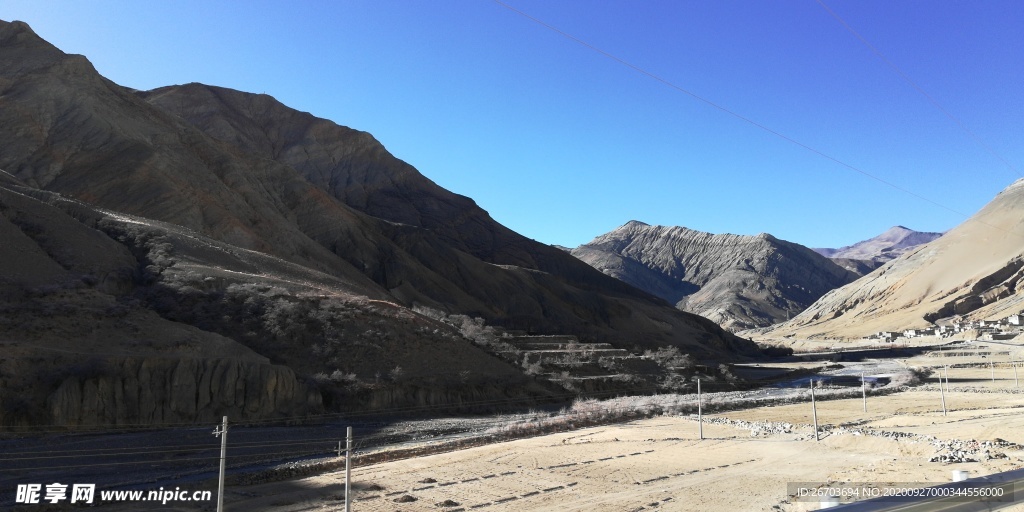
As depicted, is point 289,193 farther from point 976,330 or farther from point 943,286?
point 943,286

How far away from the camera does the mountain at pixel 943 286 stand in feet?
329

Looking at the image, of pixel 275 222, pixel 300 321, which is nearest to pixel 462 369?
pixel 300 321

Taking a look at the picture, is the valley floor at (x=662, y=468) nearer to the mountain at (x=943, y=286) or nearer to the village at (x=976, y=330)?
the village at (x=976, y=330)

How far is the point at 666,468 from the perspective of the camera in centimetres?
1819

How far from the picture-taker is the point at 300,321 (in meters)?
34.1

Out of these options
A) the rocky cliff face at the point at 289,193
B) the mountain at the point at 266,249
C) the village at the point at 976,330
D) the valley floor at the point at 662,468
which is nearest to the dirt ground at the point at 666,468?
the valley floor at the point at 662,468

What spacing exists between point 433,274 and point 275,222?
787 inches

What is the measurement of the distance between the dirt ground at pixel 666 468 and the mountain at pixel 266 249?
38.6 feet

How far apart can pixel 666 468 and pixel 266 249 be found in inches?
1724

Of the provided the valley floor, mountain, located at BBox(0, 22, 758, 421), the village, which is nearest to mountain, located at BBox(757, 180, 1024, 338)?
the village

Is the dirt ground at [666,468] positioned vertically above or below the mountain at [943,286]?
below

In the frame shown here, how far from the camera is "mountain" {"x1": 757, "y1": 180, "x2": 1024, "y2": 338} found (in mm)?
100188

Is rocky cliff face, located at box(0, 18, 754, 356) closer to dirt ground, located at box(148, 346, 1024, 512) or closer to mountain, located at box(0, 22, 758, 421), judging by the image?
mountain, located at box(0, 22, 758, 421)

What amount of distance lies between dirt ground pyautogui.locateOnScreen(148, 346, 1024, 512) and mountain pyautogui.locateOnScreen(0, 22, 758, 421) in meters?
11.8
